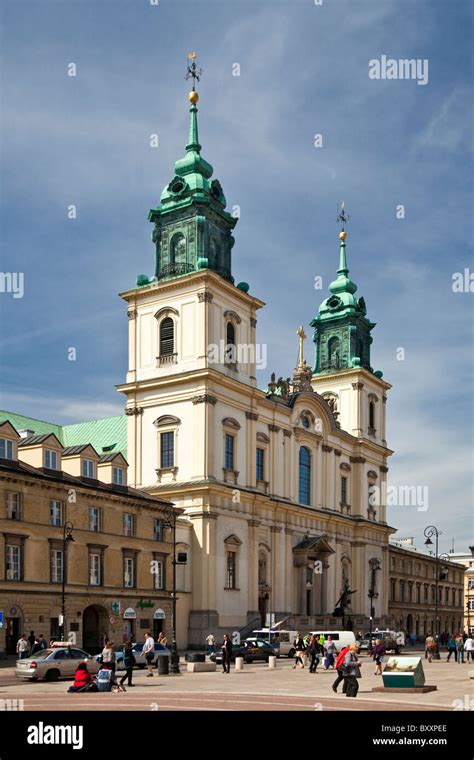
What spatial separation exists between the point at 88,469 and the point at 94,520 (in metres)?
3.69

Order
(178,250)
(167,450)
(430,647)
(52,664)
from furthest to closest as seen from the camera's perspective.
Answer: (178,250)
(167,450)
(430,647)
(52,664)

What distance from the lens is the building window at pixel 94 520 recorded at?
165 feet

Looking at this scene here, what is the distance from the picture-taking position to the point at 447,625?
12388 centimetres

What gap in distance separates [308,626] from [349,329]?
29942mm

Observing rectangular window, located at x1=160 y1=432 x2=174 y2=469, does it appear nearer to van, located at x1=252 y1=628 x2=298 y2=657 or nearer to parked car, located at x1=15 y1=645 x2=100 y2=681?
van, located at x1=252 y1=628 x2=298 y2=657

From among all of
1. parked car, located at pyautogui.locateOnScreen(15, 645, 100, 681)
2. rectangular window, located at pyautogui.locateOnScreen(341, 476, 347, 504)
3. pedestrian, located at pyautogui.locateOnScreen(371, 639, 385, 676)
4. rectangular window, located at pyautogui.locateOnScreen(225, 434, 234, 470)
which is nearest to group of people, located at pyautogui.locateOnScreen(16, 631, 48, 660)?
parked car, located at pyautogui.locateOnScreen(15, 645, 100, 681)

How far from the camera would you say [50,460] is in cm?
4997

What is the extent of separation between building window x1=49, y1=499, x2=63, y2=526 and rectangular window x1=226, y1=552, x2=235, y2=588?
18731 mm

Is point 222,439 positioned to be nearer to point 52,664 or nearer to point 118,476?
point 118,476

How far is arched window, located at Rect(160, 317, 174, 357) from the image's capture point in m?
66.3

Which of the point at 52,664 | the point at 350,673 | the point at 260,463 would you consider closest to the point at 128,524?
the point at 260,463

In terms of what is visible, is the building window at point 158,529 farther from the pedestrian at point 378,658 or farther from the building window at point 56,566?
the pedestrian at point 378,658

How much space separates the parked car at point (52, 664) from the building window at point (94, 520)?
1414 cm

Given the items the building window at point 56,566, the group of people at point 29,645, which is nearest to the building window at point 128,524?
the building window at point 56,566
